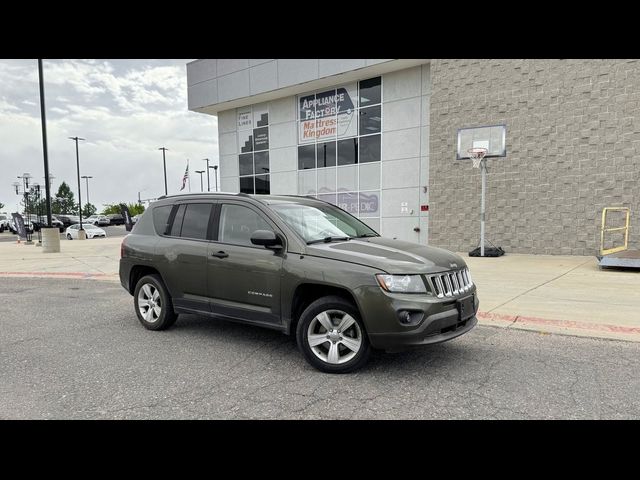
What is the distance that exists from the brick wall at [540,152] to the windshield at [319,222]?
1156 centimetres

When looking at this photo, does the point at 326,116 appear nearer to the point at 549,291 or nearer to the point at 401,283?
the point at 549,291

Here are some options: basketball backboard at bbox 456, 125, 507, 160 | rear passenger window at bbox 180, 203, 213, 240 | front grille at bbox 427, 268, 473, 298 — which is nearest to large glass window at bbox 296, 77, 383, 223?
basketball backboard at bbox 456, 125, 507, 160

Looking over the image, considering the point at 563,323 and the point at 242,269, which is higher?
the point at 242,269

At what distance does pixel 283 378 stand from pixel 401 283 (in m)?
1.41

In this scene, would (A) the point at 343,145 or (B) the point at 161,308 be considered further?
(A) the point at 343,145

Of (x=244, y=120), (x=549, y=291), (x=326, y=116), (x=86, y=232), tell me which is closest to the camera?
(x=549, y=291)

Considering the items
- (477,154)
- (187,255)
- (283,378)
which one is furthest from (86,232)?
(283,378)

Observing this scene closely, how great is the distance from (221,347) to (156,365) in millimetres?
805

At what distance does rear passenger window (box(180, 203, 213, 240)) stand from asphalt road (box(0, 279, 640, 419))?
4.30ft

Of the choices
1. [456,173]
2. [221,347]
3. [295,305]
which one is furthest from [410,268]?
[456,173]

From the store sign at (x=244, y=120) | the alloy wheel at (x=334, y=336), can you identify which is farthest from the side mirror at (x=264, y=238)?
the store sign at (x=244, y=120)

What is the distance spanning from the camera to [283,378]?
4.07 m

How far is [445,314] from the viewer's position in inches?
158
